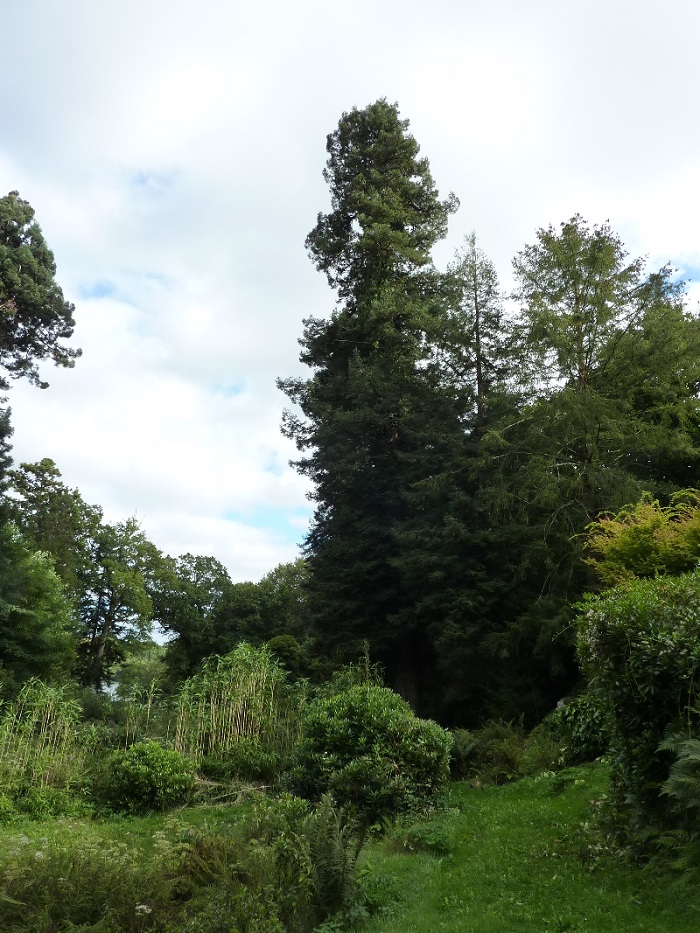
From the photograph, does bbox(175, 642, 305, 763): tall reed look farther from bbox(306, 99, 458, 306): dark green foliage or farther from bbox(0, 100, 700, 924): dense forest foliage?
bbox(306, 99, 458, 306): dark green foliage

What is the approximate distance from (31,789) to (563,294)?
39.6ft

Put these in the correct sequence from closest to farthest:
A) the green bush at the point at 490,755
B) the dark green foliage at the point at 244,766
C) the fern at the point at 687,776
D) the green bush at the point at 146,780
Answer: the fern at the point at 687,776 → the green bush at the point at 490,755 → the green bush at the point at 146,780 → the dark green foliage at the point at 244,766

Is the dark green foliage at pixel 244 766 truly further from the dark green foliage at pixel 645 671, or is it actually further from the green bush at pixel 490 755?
the dark green foliage at pixel 645 671

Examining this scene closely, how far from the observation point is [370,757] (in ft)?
26.0

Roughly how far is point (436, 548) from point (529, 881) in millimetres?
10238

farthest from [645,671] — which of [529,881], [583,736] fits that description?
[583,736]

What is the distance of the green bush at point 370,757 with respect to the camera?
7.71 m

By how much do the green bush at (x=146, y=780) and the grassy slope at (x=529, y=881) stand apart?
4079 millimetres

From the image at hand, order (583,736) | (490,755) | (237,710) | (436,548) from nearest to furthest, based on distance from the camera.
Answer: (583,736), (490,755), (237,710), (436,548)

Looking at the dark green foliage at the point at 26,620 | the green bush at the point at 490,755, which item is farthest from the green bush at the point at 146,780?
the dark green foliage at the point at 26,620

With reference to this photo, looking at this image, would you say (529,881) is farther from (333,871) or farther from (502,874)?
(333,871)

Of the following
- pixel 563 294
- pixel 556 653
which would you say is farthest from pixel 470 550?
pixel 563 294

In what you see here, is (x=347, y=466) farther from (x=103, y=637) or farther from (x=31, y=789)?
(x=103, y=637)

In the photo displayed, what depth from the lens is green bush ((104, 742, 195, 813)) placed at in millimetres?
9289
